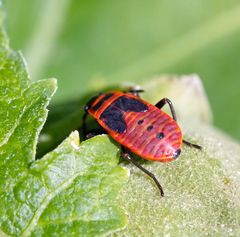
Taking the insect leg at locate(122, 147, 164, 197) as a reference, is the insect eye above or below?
above

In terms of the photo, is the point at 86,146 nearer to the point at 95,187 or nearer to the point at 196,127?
the point at 95,187

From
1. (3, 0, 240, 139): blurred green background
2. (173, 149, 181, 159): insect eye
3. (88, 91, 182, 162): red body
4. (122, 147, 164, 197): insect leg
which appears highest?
(88, 91, 182, 162): red body

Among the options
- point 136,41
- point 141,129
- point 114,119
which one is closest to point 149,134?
point 141,129

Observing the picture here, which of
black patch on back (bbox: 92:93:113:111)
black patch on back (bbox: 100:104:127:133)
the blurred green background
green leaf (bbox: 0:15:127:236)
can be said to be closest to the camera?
green leaf (bbox: 0:15:127:236)

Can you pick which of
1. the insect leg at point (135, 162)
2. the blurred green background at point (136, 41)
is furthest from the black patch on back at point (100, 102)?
the blurred green background at point (136, 41)

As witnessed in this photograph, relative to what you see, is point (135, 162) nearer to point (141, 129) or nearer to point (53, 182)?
point (141, 129)

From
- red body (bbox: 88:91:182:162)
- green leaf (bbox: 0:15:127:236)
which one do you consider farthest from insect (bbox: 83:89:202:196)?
green leaf (bbox: 0:15:127:236)

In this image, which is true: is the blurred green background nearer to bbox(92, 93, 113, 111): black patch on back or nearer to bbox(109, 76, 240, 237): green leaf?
bbox(92, 93, 113, 111): black patch on back

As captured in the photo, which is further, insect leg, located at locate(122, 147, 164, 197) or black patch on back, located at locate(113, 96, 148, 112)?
black patch on back, located at locate(113, 96, 148, 112)
